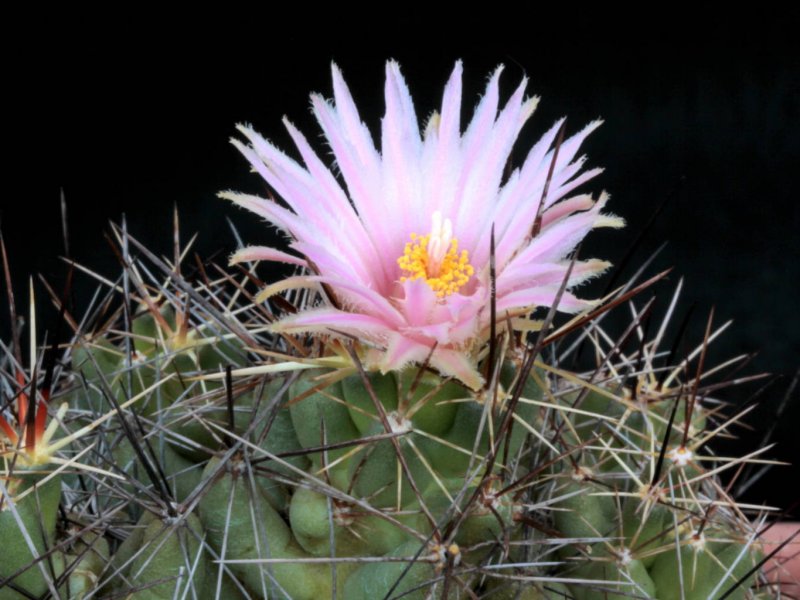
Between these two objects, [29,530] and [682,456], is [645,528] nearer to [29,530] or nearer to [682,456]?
[682,456]

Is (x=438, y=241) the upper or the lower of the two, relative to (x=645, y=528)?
upper

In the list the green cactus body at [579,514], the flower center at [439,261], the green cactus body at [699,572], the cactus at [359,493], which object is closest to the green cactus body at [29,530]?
the cactus at [359,493]

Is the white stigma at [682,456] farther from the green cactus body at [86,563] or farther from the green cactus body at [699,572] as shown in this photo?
the green cactus body at [86,563]

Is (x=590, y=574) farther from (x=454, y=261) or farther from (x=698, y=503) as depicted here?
(x=454, y=261)

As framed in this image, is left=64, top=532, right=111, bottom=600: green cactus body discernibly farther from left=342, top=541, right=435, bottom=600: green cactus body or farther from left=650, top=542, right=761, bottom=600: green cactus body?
left=650, top=542, right=761, bottom=600: green cactus body

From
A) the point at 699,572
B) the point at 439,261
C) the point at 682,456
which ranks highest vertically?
the point at 439,261

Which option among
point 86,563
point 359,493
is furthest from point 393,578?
point 86,563

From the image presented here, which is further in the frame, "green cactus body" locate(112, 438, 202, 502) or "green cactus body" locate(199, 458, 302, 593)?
"green cactus body" locate(112, 438, 202, 502)

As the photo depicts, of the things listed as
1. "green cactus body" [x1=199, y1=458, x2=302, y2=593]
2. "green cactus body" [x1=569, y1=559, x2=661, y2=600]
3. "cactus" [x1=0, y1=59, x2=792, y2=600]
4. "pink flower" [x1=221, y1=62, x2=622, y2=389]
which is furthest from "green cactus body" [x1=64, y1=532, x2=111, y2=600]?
"green cactus body" [x1=569, y1=559, x2=661, y2=600]
